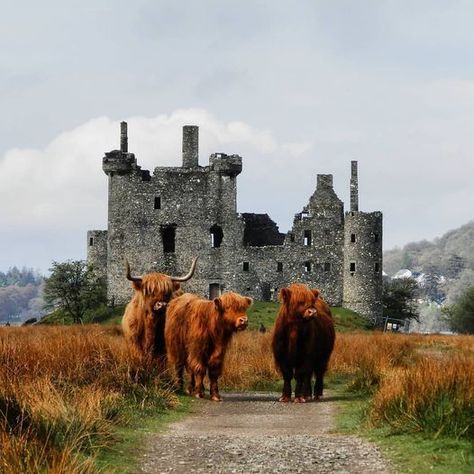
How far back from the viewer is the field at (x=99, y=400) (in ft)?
28.8

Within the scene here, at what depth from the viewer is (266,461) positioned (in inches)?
368

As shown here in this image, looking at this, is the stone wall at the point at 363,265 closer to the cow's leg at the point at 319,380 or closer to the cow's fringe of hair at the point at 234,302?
the cow's leg at the point at 319,380

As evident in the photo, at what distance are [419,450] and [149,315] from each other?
6.50 meters

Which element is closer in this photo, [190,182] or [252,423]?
[252,423]

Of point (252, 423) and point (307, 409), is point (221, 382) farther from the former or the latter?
point (252, 423)

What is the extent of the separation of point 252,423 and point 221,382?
5061 millimetres

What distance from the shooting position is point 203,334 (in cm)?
1505

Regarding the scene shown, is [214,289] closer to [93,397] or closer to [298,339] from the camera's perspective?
[298,339]

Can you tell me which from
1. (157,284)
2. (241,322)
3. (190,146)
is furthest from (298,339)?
(190,146)

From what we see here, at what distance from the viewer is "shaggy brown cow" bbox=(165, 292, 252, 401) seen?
48.8 ft

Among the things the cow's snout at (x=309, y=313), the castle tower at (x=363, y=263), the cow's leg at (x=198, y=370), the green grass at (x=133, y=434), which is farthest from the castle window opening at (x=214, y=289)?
the green grass at (x=133, y=434)

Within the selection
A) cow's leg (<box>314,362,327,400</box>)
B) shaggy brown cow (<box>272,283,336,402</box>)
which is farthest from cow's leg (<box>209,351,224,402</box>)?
cow's leg (<box>314,362,327,400</box>)

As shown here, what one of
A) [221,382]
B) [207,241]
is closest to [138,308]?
[221,382]

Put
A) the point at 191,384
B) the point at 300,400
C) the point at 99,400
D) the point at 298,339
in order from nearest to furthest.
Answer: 1. the point at 99,400
2. the point at 300,400
3. the point at 298,339
4. the point at 191,384
